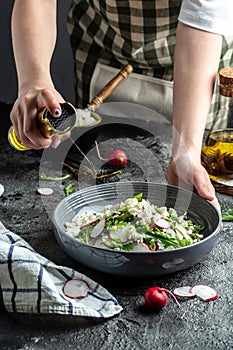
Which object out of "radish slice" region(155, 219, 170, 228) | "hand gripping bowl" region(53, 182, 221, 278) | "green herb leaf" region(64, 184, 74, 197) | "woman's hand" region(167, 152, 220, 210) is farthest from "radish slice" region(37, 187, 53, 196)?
"radish slice" region(155, 219, 170, 228)

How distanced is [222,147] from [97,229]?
502 mm

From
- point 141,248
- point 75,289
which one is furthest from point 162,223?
point 75,289

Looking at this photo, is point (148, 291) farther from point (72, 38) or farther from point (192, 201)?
point (72, 38)

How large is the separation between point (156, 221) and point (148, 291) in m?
0.17

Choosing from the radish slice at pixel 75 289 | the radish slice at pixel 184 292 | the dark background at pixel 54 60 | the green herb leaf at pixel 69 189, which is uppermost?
the radish slice at pixel 75 289

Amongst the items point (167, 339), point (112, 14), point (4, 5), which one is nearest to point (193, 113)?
point (112, 14)

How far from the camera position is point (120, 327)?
1.09m

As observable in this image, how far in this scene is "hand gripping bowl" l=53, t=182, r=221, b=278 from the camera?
1.17 m

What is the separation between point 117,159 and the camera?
171 cm

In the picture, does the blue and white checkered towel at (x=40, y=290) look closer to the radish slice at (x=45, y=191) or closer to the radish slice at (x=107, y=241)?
the radish slice at (x=107, y=241)

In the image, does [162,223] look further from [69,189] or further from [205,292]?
[69,189]

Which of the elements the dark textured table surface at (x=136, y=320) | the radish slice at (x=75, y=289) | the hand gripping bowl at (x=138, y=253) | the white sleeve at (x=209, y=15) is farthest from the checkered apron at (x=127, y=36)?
the radish slice at (x=75, y=289)

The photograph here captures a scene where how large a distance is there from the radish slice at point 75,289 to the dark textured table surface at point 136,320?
49 millimetres

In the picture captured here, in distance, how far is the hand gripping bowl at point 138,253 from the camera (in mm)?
1169
